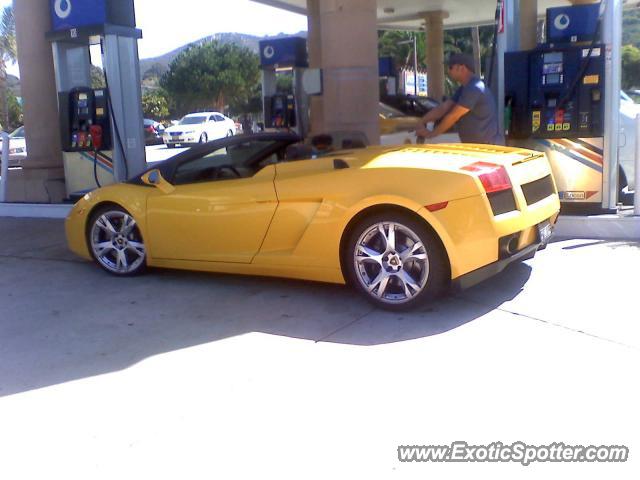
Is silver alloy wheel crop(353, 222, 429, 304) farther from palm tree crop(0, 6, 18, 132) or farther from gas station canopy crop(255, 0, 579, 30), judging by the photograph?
palm tree crop(0, 6, 18, 132)

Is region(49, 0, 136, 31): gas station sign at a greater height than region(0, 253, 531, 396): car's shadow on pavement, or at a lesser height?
greater

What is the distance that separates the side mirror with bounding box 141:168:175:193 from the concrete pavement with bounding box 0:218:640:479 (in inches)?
33.0

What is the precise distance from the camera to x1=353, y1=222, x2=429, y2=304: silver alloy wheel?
15.7ft

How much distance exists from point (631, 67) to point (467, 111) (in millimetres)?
35264

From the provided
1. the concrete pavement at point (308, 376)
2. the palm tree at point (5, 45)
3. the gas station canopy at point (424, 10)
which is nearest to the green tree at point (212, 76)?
the palm tree at point (5, 45)

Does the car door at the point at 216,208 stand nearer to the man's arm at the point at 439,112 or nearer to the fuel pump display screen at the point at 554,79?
the man's arm at the point at 439,112

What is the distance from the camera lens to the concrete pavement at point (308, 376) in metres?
3.17

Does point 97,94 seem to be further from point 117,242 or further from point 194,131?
point 194,131

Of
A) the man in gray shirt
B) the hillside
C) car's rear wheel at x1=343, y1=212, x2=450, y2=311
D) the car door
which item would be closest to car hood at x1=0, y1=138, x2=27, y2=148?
the car door

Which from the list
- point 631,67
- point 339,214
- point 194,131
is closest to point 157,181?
point 339,214

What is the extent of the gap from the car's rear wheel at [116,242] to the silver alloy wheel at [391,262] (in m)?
2.16

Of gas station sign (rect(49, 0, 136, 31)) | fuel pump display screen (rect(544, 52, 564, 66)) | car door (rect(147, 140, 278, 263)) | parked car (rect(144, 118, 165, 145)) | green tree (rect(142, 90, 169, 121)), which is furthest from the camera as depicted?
green tree (rect(142, 90, 169, 121))

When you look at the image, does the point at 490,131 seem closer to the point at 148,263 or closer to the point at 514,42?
the point at 514,42

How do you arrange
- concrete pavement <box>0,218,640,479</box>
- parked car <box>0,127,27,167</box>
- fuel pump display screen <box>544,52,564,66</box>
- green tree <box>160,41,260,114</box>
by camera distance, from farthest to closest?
green tree <box>160,41,260,114</box>
parked car <box>0,127,27,167</box>
fuel pump display screen <box>544,52,564,66</box>
concrete pavement <box>0,218,640,479</box>
